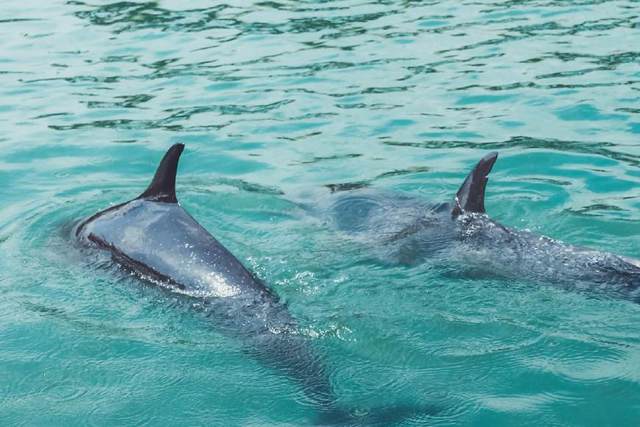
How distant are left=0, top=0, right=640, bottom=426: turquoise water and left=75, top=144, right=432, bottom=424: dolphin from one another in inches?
3.9

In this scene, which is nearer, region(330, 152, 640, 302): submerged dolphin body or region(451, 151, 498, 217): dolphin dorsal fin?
region(330, 152, 640, 302): submerged dolphin body

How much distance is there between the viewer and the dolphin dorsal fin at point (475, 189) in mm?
7472

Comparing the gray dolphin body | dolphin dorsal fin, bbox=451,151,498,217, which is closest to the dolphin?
the gray dolphin body

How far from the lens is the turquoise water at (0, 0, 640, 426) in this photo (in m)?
5.66

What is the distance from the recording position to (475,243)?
7.58 m

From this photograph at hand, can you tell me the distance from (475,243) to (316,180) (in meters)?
2.72

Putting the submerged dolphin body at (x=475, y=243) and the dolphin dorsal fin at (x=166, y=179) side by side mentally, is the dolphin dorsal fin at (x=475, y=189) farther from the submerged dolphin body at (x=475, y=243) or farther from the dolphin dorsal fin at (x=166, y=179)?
the dolphin dorsal fin at (x=166, y=179)

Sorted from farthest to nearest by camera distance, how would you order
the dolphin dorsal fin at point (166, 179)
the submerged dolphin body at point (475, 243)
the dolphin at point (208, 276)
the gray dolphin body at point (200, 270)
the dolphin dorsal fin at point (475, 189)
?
the dolphin dorsal fin at point (475, 189) → the dolphin dorsal fin at point (166, 179) → the submerged dolphin body at point (475, 243) → the gray dolphin body at point (200, 270) → the dolphin at point (208, 276)

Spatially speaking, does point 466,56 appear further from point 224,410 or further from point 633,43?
point 224,410

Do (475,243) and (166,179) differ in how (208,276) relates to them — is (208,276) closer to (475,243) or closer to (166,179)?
(166,179)

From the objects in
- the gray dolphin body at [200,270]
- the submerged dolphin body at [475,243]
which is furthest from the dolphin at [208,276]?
the submerged dolphin body at [475,243]

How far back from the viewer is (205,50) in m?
14.9

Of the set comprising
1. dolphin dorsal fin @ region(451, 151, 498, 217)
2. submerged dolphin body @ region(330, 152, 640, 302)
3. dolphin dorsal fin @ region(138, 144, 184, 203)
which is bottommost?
submerged dolphin body @ region(330, 152, 640, 302)

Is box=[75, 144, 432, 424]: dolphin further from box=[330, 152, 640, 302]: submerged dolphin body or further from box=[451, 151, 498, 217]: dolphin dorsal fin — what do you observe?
box=[451, 151, 498, 217]: dolphin dorsal fin
